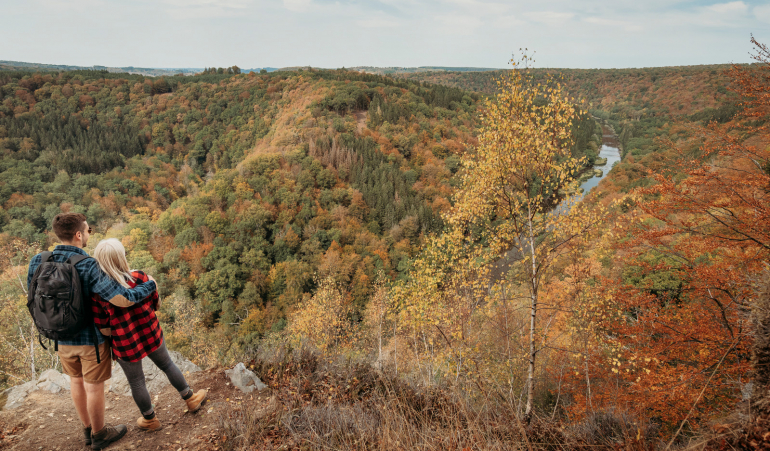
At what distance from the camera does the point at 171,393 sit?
4.79 meters

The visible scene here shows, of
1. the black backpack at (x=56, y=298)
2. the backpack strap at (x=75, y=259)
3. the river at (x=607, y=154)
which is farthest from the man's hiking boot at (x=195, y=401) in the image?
the river at (x=607, y=154)

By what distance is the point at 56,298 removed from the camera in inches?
114

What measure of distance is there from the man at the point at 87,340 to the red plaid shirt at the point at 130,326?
0.34ft

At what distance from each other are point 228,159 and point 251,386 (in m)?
80.9

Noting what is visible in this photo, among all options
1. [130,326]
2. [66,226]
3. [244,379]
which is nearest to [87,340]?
[130,326]

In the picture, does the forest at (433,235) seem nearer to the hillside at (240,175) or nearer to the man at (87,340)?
the hillside at (240,175)

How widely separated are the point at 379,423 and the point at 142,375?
106 inches

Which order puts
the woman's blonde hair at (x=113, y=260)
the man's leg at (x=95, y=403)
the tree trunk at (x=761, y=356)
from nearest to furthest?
the tree trunk at (x=761, y=356), the woman's blonde hair at (x=113, y=260), the man's leg at (x=95, y=403)

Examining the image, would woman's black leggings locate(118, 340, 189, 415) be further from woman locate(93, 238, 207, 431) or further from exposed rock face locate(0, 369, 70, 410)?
exposed rock face locate(0, 369, 70, 410)

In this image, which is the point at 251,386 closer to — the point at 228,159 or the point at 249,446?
the point at 249,446

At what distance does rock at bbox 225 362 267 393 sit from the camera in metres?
4.76

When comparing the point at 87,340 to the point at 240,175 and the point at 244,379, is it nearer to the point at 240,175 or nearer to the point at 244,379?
the point at 244,379

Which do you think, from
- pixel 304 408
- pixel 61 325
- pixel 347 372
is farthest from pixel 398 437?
pixel 61 325

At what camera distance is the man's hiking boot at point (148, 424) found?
12.2 feet
